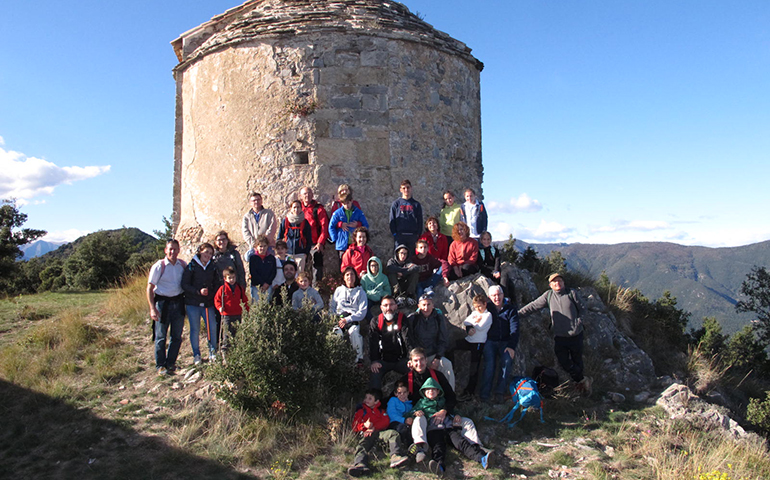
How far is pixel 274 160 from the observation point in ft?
28.1

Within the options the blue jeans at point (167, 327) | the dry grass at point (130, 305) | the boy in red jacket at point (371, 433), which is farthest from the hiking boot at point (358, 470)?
the dry grass at point (130, 305)

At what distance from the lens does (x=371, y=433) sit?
5301 mm

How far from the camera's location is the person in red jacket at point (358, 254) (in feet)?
23.6

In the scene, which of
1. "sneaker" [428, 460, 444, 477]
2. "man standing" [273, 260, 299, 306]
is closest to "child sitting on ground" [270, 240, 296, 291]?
"man standing" [273, 260, 299, 306]

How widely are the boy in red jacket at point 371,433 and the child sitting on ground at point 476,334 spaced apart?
53.8 inches

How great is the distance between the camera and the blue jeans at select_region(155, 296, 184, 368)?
21.8 feet

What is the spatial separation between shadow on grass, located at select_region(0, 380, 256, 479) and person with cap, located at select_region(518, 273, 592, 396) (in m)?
4.22

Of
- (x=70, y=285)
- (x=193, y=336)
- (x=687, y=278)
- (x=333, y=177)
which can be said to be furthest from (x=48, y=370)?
(x=687, y=278)

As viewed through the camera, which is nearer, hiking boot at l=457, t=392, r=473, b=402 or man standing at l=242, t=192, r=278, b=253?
hiking boot at l=457, t=392, r=473, b=402

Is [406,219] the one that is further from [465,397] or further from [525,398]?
[525,398]

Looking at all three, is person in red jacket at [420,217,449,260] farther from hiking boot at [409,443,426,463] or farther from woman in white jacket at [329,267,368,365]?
hiking boot at [409,443,426,463]

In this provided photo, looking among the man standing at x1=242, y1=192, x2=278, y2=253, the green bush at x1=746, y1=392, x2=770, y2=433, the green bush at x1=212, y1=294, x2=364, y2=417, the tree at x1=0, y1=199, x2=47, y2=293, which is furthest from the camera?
the tree at x1=0, y1=199, x2=47, y2=293

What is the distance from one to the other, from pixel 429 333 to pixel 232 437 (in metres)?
2.50

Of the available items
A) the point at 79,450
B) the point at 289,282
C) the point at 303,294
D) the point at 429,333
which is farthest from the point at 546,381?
the point at 79,450
